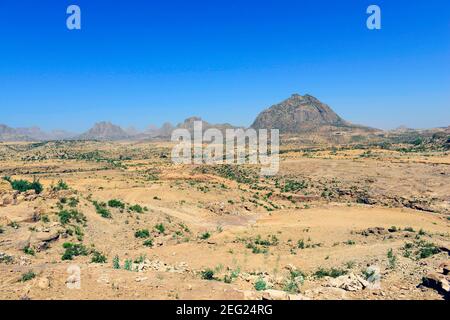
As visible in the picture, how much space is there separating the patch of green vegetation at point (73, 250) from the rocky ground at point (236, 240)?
0.07 m

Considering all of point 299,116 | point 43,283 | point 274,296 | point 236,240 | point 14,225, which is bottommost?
point 236,240

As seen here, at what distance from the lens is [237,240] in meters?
19.8

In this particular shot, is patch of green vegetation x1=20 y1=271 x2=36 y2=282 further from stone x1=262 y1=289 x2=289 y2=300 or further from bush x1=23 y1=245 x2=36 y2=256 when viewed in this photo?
stone x1=262 y1=289 x2=289 y2=300

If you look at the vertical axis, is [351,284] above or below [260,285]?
above

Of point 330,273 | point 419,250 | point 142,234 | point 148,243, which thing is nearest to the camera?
point 330,273

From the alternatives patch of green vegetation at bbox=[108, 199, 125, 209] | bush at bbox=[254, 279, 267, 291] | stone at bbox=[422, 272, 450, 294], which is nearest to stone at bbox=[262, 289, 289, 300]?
bush at bbox=[254, 279, 267, 291]

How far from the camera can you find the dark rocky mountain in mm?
166250

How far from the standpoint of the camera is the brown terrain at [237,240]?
1010cm

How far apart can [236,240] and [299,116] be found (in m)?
162

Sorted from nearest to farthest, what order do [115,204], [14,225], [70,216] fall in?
[14,225] < [70,216] < [115,204]

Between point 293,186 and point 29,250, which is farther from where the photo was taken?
point 293,186

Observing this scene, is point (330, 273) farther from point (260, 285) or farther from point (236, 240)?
point (236, 240)

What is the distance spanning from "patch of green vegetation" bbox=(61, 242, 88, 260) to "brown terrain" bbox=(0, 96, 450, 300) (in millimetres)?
64
